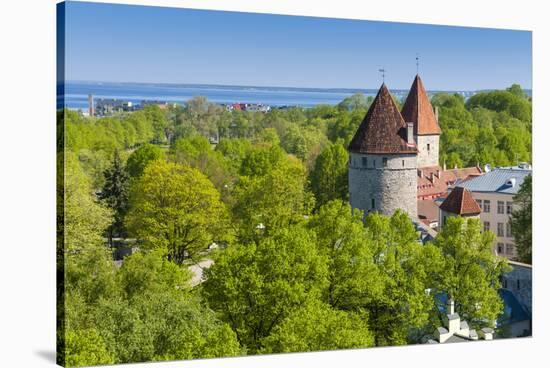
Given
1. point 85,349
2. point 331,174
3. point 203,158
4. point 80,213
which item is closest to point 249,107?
point 331,174

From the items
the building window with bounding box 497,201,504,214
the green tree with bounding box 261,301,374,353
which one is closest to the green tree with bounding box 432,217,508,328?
the building window with bounding box 497,201,504,214

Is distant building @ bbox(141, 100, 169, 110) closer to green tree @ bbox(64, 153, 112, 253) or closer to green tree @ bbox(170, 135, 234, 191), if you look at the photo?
green tree @ bbox(64, 153, 112, 253)

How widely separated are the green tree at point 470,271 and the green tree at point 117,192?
26.9 ft

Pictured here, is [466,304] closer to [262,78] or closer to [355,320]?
[355,320]

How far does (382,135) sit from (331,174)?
6.53 feet

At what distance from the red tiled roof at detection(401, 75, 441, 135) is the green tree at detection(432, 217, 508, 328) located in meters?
2.40

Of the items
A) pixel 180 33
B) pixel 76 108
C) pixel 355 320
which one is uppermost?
pixel 180 33

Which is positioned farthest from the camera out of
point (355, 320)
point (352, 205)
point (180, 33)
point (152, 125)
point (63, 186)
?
point (152, 125)

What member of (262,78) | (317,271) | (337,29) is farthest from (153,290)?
(337,29)

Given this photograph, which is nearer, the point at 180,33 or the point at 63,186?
the point at 63,186

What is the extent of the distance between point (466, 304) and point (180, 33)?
792cm

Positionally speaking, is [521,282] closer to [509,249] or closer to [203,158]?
[509,249]

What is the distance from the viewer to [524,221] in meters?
20.1

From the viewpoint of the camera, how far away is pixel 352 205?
21516mm
